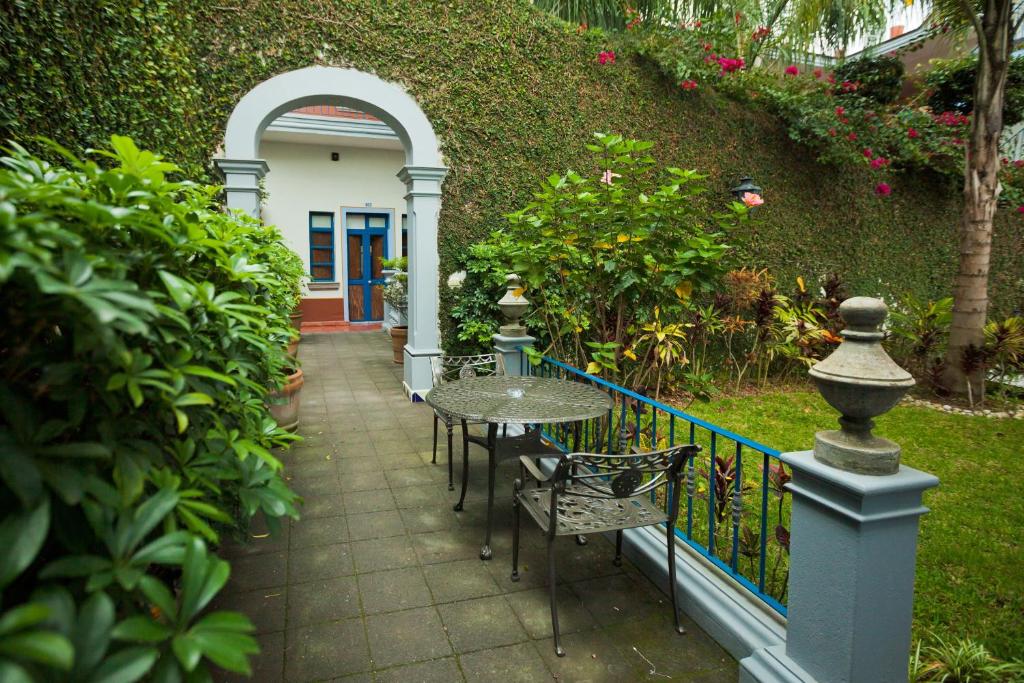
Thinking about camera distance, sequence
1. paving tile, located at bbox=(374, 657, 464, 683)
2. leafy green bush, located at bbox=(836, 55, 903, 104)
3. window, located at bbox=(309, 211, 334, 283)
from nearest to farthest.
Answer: paving tile, located at bbox=(374, 657, 464, 683) < leafy green bush, located at bbox=(836, 55, 903, 104) < window, located at bbox=(309, 211, 334, 283)

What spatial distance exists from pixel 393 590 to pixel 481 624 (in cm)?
48

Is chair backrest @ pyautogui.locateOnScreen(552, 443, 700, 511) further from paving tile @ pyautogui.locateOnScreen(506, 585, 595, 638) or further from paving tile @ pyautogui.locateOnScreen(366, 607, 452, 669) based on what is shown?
paving tile @ pyautogui.locateOnScreen(366, 607, 452, 669)

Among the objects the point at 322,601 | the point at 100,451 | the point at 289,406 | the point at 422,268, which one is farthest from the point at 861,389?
the point at 422,268

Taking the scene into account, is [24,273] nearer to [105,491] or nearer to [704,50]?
[105,491]

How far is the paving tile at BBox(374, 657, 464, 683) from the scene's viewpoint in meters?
2.01

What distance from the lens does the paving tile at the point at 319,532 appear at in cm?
302

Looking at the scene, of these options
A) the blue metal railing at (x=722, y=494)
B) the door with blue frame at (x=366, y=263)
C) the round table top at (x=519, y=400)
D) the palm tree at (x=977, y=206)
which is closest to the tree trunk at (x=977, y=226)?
the palm tree at (x=977, y=206)

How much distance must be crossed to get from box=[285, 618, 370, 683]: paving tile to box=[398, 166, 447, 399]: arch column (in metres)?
3.90

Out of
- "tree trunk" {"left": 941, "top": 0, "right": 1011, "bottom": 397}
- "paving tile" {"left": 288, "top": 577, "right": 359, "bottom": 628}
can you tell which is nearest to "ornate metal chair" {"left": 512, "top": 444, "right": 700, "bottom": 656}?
"paving tile" {"left": 288, "top": 577, "right": 359, "bottom": 628}

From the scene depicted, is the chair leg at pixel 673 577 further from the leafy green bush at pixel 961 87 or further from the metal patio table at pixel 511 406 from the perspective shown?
the leafy green bush at pixel 961 87

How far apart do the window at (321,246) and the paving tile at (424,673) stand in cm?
1108

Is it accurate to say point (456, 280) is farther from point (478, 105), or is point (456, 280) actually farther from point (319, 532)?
point (319, 532)

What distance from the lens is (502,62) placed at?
642cm

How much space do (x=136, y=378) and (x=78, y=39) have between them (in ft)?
14.4
